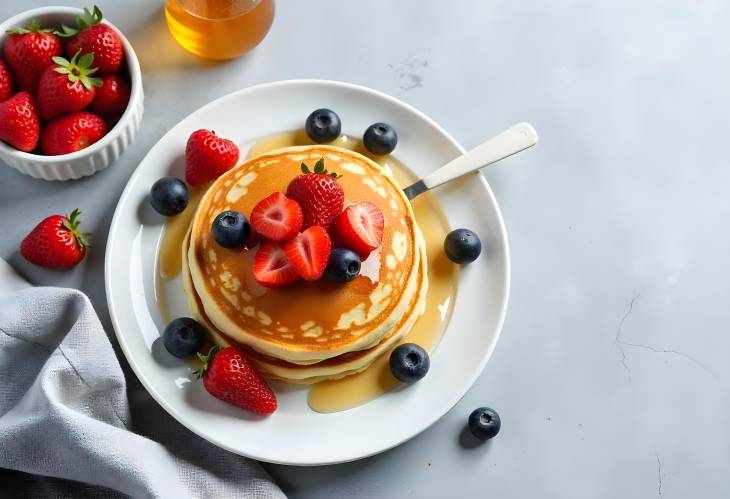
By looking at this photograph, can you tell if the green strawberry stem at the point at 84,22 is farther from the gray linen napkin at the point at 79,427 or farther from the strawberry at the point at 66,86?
the gray linen napkin at the point at 79,427

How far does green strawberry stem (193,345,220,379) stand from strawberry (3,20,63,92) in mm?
808

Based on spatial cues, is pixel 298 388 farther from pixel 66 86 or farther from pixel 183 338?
pixel 66 86

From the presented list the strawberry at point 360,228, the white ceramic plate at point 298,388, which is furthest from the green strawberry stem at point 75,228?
the strawberry at point 360,228

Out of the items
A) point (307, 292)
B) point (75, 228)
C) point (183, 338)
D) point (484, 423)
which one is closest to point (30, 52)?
point (75, 228)

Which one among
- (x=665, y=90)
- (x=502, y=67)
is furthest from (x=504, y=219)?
(x=665, y=90)

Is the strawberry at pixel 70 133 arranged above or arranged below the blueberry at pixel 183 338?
above

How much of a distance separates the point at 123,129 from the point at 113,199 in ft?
0.70

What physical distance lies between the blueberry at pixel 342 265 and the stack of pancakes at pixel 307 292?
0.25ft

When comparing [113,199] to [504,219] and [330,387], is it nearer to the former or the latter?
[330,387]

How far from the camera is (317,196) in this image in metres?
1.94

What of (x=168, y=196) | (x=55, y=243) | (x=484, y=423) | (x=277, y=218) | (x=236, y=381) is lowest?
(x=484, y=423)

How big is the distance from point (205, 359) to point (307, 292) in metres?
0.28

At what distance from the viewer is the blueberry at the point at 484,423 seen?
2205mm

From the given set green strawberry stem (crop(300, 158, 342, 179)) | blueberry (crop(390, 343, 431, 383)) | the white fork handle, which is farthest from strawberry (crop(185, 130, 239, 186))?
blueberry (crop(390, 343, 431, 383))
